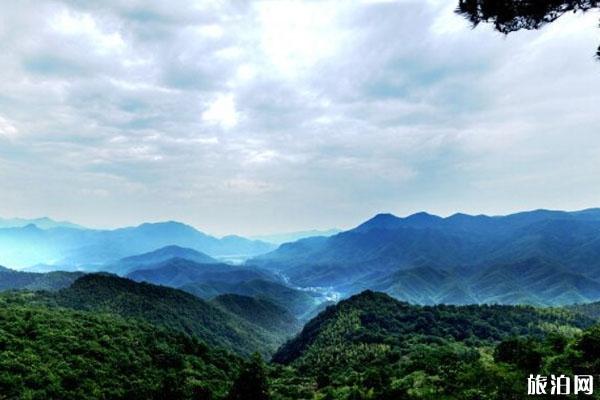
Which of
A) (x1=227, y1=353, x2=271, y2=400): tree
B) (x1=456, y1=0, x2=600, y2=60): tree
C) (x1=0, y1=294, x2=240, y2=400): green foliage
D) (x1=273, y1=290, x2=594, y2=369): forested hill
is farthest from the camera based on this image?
(x1=273, y1=290, x2=594, y2=369): forested hill

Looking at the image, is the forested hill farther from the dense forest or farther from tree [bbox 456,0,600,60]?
tree [bbox 456,0,600,60]

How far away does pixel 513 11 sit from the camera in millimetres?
18469

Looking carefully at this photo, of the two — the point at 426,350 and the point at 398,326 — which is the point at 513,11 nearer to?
the point at 426,350

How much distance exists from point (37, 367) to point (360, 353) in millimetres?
71644

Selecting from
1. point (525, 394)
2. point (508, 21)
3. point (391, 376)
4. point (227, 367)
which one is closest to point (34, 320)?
point (227, 367)

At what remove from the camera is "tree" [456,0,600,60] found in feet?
59.2

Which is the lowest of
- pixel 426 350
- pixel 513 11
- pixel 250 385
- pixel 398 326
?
pixel 398 326

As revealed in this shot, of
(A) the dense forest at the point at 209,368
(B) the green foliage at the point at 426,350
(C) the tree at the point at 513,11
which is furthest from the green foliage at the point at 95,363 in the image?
(C) the tree at the point at 513,11

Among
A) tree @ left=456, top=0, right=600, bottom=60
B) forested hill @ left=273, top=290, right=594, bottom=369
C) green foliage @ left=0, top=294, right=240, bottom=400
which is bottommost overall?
forested hill @ left=273, top=290, right=594, bottom=369

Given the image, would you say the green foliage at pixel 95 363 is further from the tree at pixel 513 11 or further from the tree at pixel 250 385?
the tree at pixel 513 11

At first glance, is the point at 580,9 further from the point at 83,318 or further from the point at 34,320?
the point at 83,318

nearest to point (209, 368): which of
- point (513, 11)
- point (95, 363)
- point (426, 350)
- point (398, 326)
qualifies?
point (95, 363)

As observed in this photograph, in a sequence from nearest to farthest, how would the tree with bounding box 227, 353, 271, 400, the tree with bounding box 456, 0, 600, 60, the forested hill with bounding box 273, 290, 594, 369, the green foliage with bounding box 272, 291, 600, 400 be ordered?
the tree with bounding box 456, 0, 600, 60 → the green foliage with bounding box 272, 291, 600, 400 → the tree with bounding box 227, 353, 271, 400 → the forested hill with bounding box 273, 290, 594, 369

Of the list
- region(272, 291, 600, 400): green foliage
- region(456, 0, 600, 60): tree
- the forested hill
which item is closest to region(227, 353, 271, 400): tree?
region(272, 291, 600, 400): green foliage
